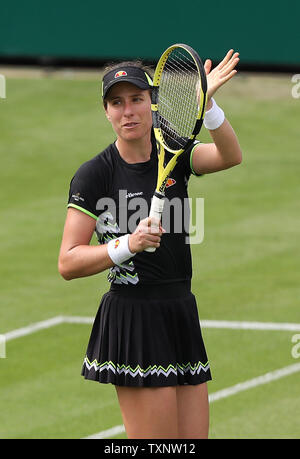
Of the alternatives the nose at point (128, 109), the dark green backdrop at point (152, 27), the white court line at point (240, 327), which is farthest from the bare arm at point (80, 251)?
the dark green backdrop at point (152, 27)

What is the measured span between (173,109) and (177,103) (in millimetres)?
90

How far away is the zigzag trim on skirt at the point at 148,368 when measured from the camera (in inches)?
244

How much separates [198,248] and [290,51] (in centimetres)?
656

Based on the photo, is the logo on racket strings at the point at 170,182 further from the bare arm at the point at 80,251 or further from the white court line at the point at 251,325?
the white court line at the point at 251,325

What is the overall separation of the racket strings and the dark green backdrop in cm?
1244

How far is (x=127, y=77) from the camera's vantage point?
6.18 metres

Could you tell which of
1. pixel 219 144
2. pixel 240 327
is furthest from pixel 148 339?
pixel 240 327

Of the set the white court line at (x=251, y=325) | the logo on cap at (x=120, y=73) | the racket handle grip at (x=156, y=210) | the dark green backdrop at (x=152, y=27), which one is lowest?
the white court line at (x=251, y=325)

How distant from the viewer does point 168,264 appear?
6309 mm

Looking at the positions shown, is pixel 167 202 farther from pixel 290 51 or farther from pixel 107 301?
pixel 290 51

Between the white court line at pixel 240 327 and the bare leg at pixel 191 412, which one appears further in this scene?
the white court line at pixel 240 327

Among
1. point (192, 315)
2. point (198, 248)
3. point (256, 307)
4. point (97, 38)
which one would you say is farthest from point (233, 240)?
point (192, 315)

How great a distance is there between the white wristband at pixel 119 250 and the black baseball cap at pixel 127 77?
845mm

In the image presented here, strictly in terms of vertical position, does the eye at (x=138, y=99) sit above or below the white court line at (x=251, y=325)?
above
